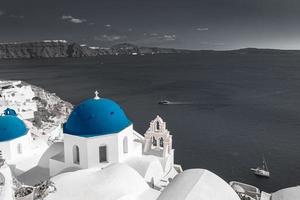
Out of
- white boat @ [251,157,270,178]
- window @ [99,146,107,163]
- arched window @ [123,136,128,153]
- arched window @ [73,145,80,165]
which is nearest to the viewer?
arched window @ [73,145,80,165]

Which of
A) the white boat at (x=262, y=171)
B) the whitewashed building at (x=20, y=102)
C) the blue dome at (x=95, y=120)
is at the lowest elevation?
the white boat at (x=262, y=171)

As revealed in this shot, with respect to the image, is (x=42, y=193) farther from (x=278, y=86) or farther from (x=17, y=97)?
(x=278, y=86)

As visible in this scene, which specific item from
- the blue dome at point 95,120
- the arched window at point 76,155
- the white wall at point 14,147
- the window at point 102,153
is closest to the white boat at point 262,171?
the window at point 102,153

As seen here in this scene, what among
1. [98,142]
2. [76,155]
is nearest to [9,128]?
[76,155]

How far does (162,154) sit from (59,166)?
6723 mm

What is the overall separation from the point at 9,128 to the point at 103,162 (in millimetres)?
6740

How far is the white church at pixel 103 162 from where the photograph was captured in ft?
43.4

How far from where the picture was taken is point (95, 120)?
17.1m

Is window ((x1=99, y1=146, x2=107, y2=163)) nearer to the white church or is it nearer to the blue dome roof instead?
the white church

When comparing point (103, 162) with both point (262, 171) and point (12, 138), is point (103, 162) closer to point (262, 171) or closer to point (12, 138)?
point (12, 138)

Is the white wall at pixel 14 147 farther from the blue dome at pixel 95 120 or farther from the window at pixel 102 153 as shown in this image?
the window at pixel 102 153

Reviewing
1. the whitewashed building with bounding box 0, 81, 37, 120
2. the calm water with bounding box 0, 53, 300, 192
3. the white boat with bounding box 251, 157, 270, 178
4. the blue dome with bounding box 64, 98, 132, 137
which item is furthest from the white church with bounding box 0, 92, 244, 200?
the whitewashed building with bounding box 0, 81, 37, 120

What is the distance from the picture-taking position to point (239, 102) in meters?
67.2

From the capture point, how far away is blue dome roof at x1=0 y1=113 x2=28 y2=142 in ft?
62.7
